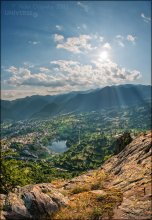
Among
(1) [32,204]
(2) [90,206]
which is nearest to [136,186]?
(2) [90,206]

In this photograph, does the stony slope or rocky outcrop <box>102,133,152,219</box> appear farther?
the stony slope

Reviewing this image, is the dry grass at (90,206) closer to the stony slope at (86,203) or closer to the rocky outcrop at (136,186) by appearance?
the stony slope at (86,203)

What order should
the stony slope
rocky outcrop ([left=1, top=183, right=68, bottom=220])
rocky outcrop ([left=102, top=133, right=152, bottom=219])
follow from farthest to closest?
rocky outcrop ([left=1, top=183, right=68, bottom=220]) < the stony slope < rocky outcrop ([left=102, top=133, right=152, bottom=219])

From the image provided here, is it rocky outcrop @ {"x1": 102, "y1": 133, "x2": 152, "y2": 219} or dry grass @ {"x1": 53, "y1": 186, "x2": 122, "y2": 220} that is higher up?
rocky outcrop @ {"x1": 102, "y1": 133, "x2": 152, "y2": 219}

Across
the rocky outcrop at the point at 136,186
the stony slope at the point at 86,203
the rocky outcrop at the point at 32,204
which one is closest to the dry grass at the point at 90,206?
the stony slope at the point at 86,203

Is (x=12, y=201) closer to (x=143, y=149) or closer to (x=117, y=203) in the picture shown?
(x=117, y=203)

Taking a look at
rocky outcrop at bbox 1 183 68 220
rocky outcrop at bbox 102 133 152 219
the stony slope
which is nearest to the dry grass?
the stony slope

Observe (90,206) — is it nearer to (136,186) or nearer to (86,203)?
(86,203)

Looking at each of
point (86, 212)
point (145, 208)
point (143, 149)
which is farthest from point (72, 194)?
point (143, 149)

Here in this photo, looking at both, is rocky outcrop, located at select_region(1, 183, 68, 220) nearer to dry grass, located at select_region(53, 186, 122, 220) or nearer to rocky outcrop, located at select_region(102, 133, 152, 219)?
dry grass, located at select_region(53, 186, 122, 220)
